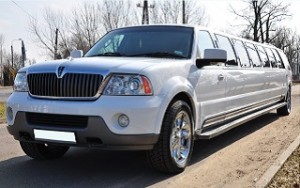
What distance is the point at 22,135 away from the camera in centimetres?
500

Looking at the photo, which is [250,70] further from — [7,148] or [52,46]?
[52,46]

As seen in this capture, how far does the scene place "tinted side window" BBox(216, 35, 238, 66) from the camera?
22.3 feet

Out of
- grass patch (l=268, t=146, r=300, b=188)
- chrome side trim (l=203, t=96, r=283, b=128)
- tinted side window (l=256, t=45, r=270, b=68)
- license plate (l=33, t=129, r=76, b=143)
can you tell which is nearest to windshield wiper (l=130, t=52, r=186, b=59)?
chrome side trim (l=203, t=96, r=283, b=128)

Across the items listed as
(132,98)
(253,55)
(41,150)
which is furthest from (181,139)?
(253,55)

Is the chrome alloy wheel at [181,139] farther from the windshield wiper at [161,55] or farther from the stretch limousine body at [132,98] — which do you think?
the windshield wiper at [161,55]

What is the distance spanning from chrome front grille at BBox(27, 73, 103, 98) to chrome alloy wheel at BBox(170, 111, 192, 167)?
3.47ft

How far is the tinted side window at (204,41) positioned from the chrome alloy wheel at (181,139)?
119cm

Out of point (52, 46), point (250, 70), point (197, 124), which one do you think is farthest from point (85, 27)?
point (197, 124)

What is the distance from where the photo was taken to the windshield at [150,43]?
18.9ft

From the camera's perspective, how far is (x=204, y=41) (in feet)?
20.4

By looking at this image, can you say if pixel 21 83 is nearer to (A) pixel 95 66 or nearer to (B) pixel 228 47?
(A) pixel 95 66

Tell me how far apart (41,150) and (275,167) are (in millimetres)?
2994

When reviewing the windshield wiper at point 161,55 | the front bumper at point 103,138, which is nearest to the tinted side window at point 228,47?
the windshield wiper at point 161,55

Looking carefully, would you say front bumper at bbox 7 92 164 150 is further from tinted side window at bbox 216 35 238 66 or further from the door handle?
tinted side window at bbox 216 35 238 66
